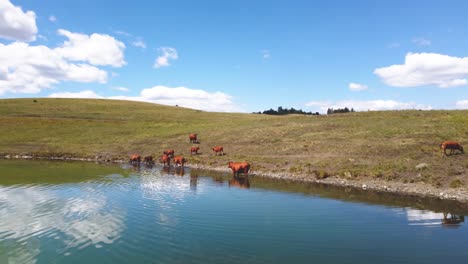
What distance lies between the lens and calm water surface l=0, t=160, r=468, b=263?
1689 cm

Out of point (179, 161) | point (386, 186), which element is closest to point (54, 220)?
point (386, 186)

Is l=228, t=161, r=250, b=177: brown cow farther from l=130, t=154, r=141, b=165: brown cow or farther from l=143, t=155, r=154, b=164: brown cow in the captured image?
l=130, t=154, r=141, b=165: brown cow

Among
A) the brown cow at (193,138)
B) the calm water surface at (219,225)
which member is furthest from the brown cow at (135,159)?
the calm water surface at (219,225)

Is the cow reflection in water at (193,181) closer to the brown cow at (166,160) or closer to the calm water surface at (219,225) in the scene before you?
the calm water surface at (219,225)

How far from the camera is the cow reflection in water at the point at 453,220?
22.2m

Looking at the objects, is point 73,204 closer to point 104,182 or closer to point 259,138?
point 104,182

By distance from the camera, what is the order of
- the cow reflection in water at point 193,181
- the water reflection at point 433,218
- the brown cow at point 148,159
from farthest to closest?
the brown cow at point 148,159, the cow reflection in water at point 193,181, the water reflection at point 433,218

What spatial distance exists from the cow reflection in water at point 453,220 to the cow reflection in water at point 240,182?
621 inches

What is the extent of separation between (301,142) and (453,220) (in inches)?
1344

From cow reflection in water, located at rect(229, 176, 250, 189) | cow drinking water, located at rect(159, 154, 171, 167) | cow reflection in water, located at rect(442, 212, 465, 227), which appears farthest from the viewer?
cow drinking water, located at rect(159, 154, 171, 167)

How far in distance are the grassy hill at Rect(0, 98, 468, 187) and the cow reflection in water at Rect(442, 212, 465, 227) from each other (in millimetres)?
8870

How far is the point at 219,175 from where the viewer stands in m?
42.9

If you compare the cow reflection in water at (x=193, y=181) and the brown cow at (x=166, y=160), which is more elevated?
the brown cow at (x=166, y=160)

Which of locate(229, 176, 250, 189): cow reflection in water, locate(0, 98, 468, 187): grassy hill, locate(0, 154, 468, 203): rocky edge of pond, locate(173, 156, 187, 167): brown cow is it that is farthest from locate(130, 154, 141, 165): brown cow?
locate(229, 176, 250, 189): cow reflection in water
